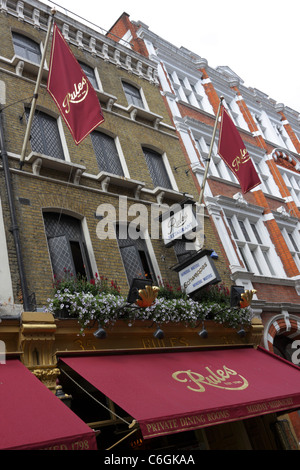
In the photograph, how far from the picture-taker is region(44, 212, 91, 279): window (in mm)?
9016

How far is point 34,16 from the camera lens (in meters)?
13.2

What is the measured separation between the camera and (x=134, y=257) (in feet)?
35.0

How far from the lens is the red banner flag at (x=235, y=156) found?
40.9 feet

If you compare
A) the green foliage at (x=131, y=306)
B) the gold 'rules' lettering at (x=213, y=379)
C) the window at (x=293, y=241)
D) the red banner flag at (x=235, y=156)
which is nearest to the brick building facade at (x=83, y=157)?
the green foliage at (x=131, y=306)

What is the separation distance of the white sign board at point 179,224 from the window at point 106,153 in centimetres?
226

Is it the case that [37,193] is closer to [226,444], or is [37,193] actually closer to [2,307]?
[2,307]

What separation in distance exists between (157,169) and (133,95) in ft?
12.3

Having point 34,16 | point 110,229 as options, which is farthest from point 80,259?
point 34,16

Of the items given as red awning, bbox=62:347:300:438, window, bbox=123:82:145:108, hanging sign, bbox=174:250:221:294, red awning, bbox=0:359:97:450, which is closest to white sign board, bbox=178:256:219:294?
hanging sign, bbox=174:250:221:294

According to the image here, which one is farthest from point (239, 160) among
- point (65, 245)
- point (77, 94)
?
point (65, 245)

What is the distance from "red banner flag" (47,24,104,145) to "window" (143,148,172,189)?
4701 mm

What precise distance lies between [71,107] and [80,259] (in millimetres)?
3491

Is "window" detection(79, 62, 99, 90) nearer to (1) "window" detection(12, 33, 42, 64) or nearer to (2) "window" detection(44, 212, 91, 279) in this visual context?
(1) "window" detection(12, 33, 42, 64)
